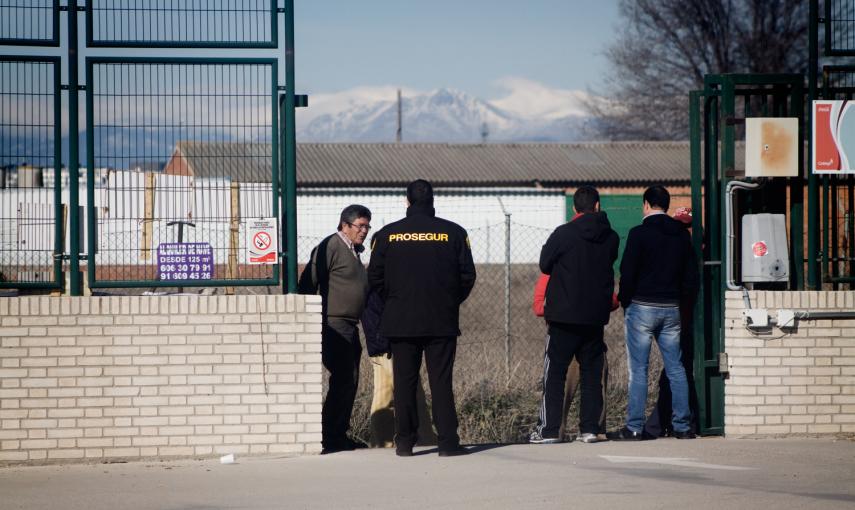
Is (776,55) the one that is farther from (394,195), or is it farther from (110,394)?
(110,394)

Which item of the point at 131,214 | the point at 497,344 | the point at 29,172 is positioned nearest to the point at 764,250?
the point at 131,214

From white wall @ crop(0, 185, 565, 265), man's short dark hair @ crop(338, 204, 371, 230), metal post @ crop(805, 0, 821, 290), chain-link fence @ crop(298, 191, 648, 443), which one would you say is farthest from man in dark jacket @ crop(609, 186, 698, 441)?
white wall @ crop(0, 185, 565, 265)

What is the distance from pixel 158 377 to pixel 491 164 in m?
37.1

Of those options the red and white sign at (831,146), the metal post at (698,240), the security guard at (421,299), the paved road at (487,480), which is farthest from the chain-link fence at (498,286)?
the red and white sign at (831,146)

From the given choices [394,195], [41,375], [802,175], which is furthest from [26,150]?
[394,195]

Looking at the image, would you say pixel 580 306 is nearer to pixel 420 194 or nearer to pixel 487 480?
pixel 420 194

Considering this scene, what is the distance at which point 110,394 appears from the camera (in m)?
7.95

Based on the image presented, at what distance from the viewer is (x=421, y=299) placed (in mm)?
8016

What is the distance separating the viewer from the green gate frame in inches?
352

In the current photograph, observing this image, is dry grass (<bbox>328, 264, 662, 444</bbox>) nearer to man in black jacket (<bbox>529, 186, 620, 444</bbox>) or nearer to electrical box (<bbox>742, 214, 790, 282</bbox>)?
man in black jacket (<bbox>529, 186, 620, 444</bbox>)

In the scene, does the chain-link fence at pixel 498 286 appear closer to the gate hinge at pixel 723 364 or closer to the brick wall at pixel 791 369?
the gate hinge at pixel 723 364

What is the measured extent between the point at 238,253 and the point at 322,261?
2.39 feet

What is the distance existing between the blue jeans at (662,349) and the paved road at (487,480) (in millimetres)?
360

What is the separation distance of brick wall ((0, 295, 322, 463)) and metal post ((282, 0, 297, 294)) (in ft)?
1.20
